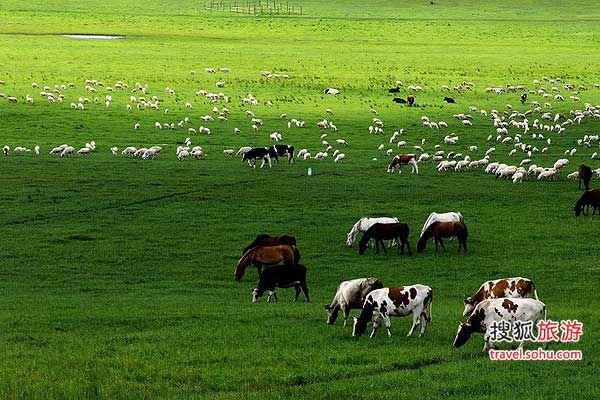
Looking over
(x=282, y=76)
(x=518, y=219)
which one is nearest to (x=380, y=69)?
(x=282, y=76)

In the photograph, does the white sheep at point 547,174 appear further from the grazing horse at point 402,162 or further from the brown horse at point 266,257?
the brown horse at point 266,257

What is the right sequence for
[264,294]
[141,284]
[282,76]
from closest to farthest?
[264,294] → [141,284] → [282,76]

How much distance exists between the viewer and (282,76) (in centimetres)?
7712

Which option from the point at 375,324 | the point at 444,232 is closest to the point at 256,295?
the point at 375,324

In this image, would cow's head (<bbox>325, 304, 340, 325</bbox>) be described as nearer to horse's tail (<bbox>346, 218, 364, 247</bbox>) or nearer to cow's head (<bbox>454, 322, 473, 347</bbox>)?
cow's head (<bbox>454, 322, 473, 347</bbox>)

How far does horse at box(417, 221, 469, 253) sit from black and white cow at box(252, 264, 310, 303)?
6768 mm

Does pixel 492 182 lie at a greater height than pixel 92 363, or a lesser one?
lesser

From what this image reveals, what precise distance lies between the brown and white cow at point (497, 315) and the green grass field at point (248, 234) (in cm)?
29

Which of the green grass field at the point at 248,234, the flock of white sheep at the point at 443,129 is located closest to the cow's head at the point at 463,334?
the green grass field at the point at 248,234

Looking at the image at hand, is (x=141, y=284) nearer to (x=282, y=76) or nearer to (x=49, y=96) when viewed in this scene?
(x=49, y=96)

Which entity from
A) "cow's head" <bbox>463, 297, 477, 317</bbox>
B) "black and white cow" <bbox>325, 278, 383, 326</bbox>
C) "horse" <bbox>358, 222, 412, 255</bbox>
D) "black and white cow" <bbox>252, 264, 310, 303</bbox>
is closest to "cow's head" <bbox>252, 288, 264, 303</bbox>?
"black and white cow" <bbox>252, 264, 310, 303</bbox>

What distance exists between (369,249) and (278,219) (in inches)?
187

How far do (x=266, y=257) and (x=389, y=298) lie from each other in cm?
765

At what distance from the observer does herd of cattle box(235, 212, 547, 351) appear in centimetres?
1659
